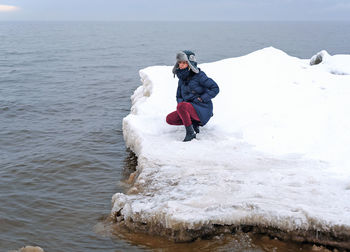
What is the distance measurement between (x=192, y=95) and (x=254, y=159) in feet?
6.76

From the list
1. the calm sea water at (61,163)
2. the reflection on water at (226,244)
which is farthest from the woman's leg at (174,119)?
the reflection on water at (226,244)

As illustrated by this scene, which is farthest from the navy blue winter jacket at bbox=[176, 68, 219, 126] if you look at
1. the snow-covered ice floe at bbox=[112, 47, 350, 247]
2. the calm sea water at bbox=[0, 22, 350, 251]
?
the calm sea water at bbox=[0, 22, 350, 251]

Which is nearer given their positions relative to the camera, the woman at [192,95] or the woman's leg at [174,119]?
the woman at [192,95]

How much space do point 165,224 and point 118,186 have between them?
9.26ft

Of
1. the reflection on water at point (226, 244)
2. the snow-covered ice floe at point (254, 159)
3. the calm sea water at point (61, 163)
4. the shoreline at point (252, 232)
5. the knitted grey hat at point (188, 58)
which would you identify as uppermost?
the knitted grey hat at point (188, 58)

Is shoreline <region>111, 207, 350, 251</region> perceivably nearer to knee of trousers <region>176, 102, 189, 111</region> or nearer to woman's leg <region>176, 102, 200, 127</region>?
woman's leg <region>176, 102, 200, 127</region>

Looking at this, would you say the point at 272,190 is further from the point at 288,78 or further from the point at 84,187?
the point at 288,78

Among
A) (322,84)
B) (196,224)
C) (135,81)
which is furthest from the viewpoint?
(135,81)

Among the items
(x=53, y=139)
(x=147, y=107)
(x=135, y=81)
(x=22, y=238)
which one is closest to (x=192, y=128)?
(x=147, y=107)

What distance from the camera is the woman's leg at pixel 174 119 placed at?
8320 mm

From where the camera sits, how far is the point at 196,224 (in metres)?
5.35

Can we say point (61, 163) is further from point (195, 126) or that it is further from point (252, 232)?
point (252, 232)

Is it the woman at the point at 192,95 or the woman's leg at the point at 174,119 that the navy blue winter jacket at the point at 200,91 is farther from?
the woman's leg at the point at 174,119

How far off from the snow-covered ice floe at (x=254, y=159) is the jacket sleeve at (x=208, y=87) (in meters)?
0.90
